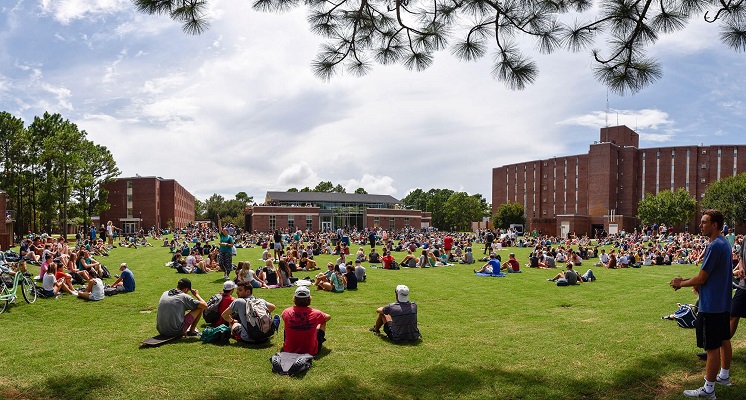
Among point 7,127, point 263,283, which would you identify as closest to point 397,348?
point 263,283

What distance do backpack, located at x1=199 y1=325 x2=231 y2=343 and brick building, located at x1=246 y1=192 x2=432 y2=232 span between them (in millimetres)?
73308

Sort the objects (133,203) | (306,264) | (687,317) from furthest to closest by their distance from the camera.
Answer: (133,203) < (306,264) < (687,317)

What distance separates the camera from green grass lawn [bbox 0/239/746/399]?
569 centimetres

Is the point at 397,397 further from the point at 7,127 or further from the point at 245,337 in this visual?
the point at 7,127

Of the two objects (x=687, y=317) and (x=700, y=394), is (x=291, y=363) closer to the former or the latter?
(x=700, y=394)

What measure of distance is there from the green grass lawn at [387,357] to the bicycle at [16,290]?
0.23 m

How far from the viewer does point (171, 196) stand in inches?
3364

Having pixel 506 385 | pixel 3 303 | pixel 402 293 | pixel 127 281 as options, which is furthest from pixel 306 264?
pixel 506 385

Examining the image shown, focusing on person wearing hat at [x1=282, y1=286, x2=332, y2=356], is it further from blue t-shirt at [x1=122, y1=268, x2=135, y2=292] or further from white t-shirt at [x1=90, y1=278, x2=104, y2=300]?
blue t-shirt at [x1=122, y1=268, x2=135, y2=292]

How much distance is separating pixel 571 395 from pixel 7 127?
168 feet

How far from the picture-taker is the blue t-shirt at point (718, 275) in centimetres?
487

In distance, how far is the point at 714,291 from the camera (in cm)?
492

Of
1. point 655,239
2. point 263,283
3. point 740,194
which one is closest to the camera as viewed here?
point 263,283

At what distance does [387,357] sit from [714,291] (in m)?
4.44
